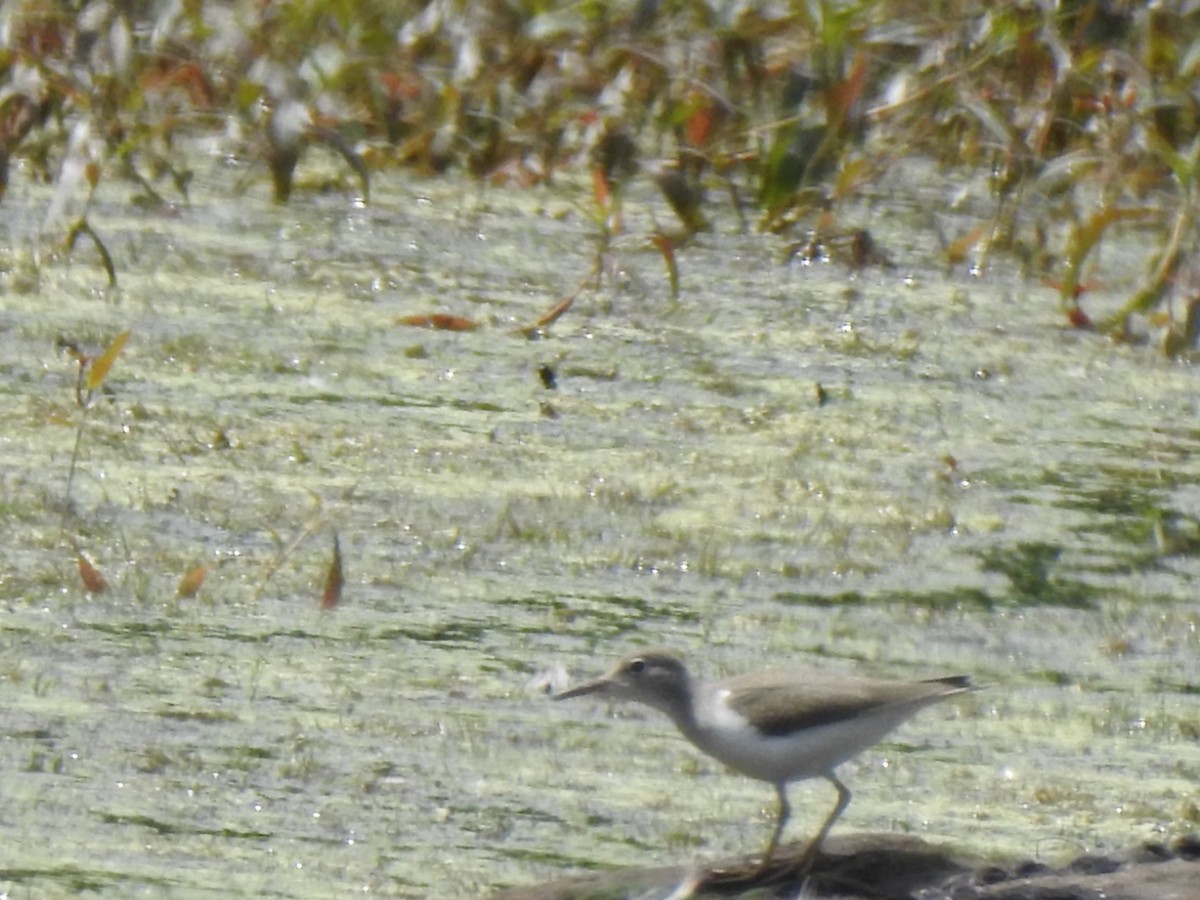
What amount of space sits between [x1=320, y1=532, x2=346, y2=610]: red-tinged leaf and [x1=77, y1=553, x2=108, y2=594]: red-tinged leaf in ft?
0.97

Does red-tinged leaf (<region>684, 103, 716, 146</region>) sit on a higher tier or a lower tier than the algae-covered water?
higher

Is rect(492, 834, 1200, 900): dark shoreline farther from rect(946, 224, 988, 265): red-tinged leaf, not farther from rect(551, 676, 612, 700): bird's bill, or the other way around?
rect(946, 224, 988, 265): red-tinged leaf

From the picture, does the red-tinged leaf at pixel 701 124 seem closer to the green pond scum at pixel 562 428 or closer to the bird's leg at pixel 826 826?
the green pond scum at pixel 562 428

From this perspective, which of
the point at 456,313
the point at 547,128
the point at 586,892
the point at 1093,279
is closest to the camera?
the point at 586,892

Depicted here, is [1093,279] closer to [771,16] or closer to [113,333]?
[771,16]

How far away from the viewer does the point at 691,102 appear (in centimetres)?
565

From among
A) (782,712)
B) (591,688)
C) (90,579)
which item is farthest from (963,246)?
(782,712)

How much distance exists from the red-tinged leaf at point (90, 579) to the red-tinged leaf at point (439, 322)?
1507mm

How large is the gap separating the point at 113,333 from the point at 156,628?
4.88 ft

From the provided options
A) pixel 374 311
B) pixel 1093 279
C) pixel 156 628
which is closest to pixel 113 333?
pixel 374 311

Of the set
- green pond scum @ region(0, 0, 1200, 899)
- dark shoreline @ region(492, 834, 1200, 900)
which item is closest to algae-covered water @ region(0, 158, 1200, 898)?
green pond scum @ region(0, 0, 1200, 899)

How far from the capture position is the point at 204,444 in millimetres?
4281

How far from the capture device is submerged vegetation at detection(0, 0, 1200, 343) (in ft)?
16.9

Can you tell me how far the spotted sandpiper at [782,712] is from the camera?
Result: 2.95m
